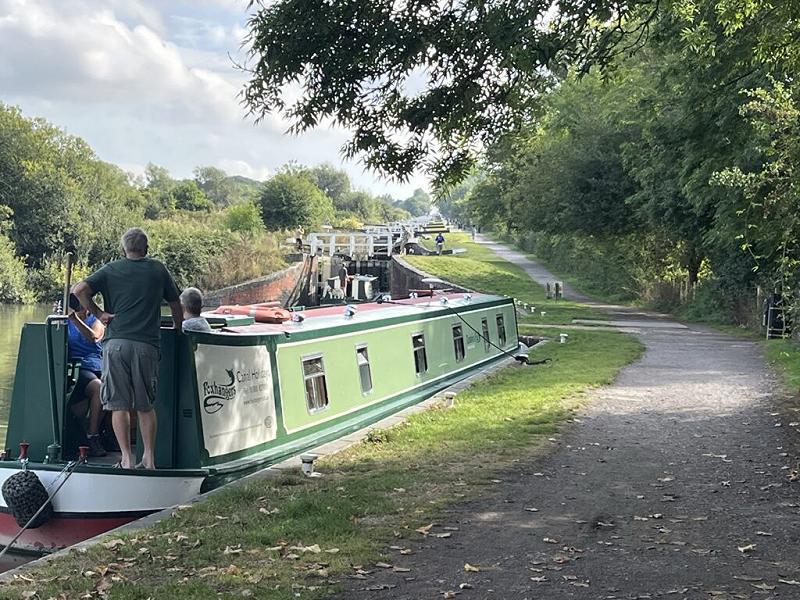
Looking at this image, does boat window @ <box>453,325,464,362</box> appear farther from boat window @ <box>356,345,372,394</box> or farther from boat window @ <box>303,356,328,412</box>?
boat window @ <box>303,356,328,412</box>

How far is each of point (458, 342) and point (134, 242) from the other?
799 centimetres

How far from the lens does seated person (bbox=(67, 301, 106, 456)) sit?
22.0 feet

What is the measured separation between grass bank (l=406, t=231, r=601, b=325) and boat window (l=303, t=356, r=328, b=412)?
1366 centimetres

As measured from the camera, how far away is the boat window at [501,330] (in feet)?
51.0

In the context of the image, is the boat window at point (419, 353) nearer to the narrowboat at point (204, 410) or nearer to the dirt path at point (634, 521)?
the narrowboat at point (204, 410)

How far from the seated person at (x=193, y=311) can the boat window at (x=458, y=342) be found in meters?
6.53

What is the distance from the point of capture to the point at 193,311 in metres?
7.04

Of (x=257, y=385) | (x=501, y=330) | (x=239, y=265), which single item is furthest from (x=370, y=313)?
(x=239, y=265)

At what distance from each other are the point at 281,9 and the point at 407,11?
2.66 feet

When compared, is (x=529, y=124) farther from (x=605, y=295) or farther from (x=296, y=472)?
(x=605, y=295)

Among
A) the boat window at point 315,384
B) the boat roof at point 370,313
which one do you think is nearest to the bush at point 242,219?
the boat roof at point 370,313

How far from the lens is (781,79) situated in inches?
509

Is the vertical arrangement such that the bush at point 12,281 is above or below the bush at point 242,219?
below

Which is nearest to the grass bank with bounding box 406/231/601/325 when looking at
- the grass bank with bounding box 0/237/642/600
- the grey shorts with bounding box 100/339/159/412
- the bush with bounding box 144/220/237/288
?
the bush with bounding box 144/220/237/288
